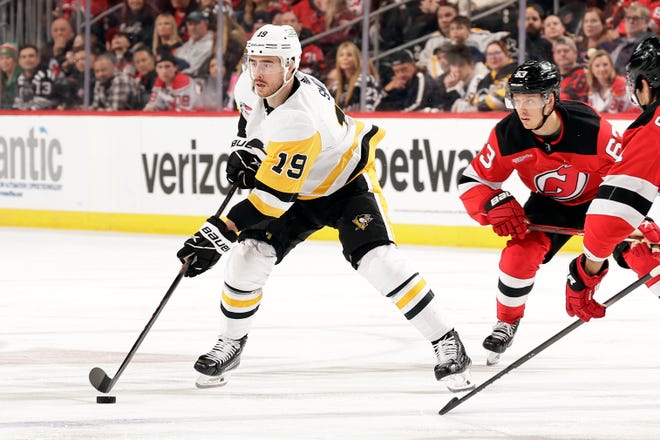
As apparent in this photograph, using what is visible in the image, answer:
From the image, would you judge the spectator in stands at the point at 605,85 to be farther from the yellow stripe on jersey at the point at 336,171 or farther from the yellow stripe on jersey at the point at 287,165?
the yellow stripe on jersey at the point at 287,165

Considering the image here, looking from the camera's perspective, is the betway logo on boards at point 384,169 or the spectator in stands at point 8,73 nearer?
the betway logo on boards at point 384,169

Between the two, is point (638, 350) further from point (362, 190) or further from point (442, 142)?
point (442, 142)

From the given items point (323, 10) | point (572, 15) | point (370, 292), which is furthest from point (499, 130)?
point (323, 10)

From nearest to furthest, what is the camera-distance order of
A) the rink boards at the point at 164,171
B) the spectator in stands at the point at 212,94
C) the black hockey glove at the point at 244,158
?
1. the black hockey glove at the point at 244,158
2. the rink boards at the point at 164,171
3. the spectator in stands at the point at 212,94

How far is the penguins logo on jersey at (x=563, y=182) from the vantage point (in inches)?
188

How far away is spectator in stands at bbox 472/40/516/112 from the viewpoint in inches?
366

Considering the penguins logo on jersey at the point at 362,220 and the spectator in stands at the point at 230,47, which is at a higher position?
the penguins logo on jersey at the point at 362,220

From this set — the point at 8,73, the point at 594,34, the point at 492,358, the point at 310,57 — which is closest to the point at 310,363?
the point at 492,358

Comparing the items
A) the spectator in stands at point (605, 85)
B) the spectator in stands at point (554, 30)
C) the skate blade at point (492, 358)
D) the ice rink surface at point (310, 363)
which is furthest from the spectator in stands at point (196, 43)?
the skate blade at point (492, 358)

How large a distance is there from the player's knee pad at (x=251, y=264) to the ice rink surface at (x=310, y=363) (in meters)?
0.33

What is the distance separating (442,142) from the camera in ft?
31.3

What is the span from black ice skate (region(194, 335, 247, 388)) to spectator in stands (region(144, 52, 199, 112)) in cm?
662

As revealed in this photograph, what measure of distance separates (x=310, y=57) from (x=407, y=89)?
830 millimetres

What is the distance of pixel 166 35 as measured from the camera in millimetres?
10992
